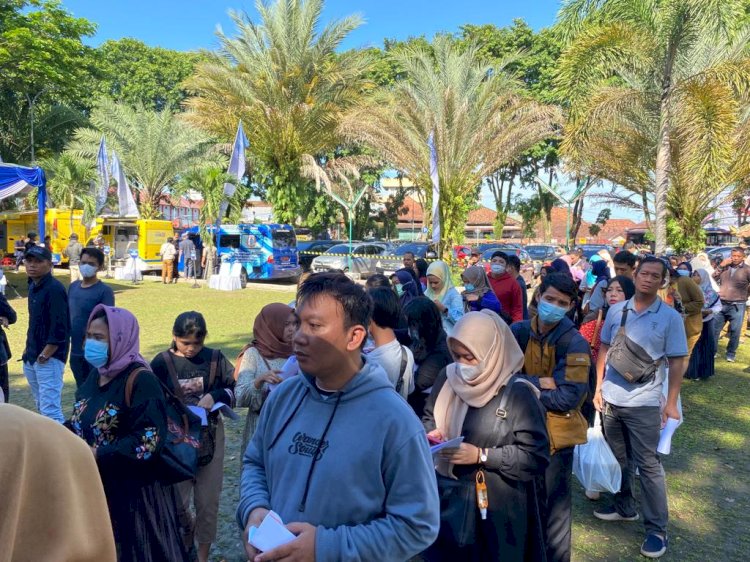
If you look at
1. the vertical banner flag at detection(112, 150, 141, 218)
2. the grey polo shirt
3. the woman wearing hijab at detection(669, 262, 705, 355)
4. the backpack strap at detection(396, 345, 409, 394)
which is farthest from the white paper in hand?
the vertical banner flag at detection(112, 150, 141, 218)

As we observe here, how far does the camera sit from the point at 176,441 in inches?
109

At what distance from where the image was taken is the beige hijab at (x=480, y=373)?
2602 mm

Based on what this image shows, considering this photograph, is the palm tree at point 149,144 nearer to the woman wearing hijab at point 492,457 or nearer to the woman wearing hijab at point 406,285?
the woman wearing hijab at point 406,285

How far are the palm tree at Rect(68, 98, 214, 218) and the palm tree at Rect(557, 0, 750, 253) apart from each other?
76.4 ft

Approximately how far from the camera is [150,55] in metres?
45.0

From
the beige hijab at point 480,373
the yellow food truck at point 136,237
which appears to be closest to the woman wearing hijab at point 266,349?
the beige hijab at point 480,373

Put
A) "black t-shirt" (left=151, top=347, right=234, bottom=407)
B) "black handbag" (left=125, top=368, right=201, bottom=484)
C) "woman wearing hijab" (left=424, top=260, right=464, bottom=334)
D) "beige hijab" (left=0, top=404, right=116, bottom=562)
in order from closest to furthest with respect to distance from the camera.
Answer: "beige hijab" (left=0, top=404, right=116, bottom=562) < "black handbag" (left=125, top=368, right=201, bottom=484) < "black t-shirt" (left=151, top=347, right=234, bottom=407) < "woman wearing hijab" (left=424, top=260, right=464, bottom=334)

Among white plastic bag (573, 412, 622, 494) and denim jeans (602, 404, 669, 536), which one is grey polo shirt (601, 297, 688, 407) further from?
white plastic bag (573, 412, 622, 494)

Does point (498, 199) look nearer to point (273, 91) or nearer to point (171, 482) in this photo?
point (273, 91)

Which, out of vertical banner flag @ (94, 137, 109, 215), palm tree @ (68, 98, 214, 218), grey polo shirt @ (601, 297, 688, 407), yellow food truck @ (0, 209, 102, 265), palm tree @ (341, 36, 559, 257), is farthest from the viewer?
palm tree @ (68, 98, 214, 218)

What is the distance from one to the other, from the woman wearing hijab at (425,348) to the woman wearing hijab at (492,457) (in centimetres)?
108

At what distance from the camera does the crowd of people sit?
1.71 m

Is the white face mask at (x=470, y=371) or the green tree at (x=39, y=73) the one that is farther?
the green tree at (x=39, y=73)

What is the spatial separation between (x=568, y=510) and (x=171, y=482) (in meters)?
2.07
